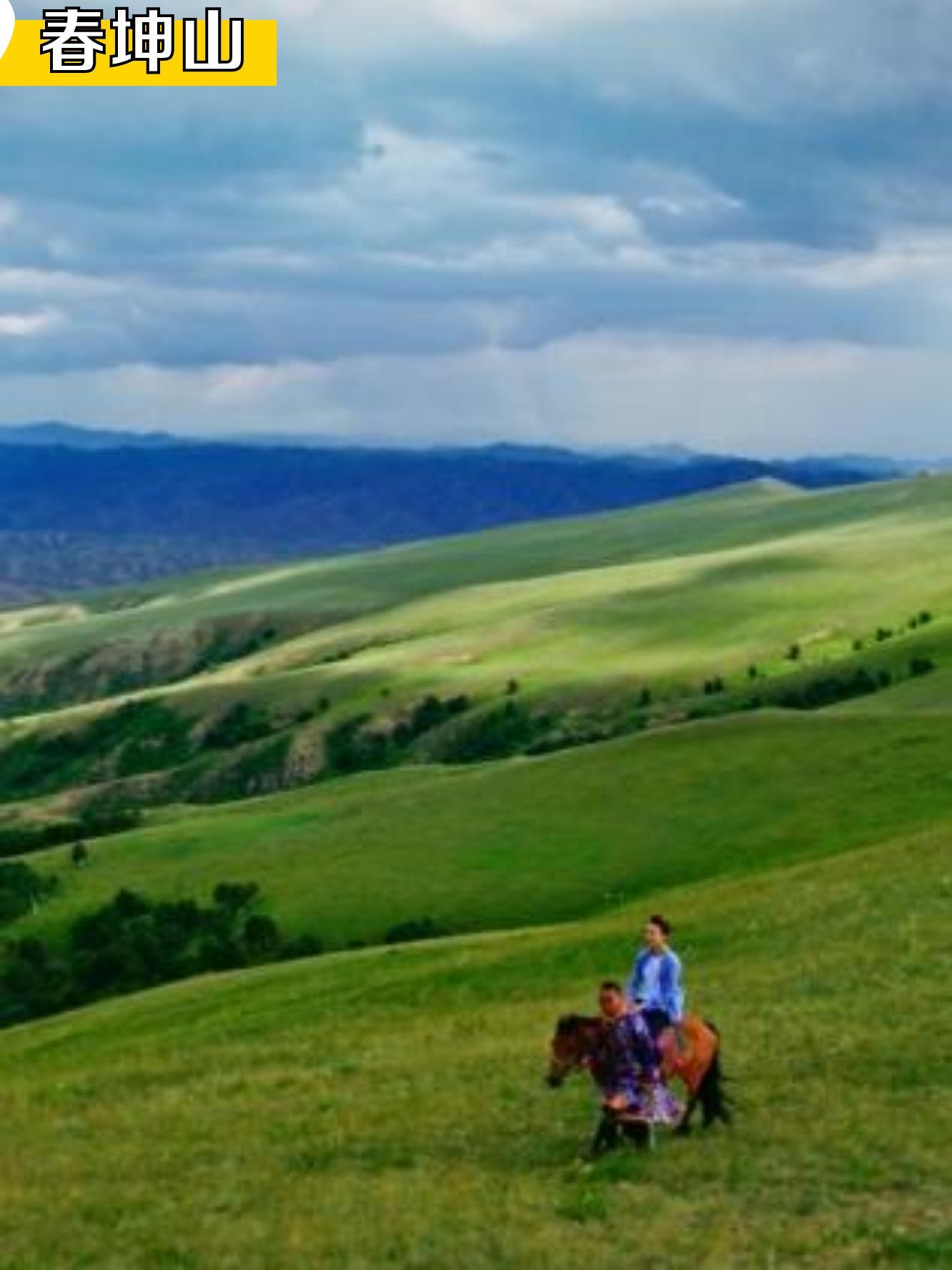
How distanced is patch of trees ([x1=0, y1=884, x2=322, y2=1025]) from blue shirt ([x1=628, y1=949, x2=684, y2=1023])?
5742cm

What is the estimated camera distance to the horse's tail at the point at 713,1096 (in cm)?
2927

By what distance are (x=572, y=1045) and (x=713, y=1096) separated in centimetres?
277

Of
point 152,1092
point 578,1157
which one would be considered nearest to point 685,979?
point 152,1092

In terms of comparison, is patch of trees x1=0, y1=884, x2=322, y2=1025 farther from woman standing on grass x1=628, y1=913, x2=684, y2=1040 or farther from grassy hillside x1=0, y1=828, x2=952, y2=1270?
woman standing on grass x1=628, y1=913, x2=684, y2=1040

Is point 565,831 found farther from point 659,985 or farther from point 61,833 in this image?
point 61,833

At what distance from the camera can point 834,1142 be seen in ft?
93.1

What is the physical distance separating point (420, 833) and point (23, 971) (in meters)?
22.5

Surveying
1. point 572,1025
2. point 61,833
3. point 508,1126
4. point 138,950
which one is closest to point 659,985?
point 572,1025

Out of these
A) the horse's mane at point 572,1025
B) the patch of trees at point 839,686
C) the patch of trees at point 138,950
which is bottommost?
the patch of trees at point 138,950

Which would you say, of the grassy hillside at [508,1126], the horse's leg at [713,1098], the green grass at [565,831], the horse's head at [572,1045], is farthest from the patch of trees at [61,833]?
the horse's head at [572,1045]

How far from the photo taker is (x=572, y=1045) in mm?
28641

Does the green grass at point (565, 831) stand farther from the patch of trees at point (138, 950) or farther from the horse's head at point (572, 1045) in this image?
the horse's head at point (572, 1045)

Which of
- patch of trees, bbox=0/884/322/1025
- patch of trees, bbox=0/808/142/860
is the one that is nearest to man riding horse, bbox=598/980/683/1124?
patch of trees, bbox=0/884/322/1025

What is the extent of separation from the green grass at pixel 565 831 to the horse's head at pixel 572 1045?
46986 mm
